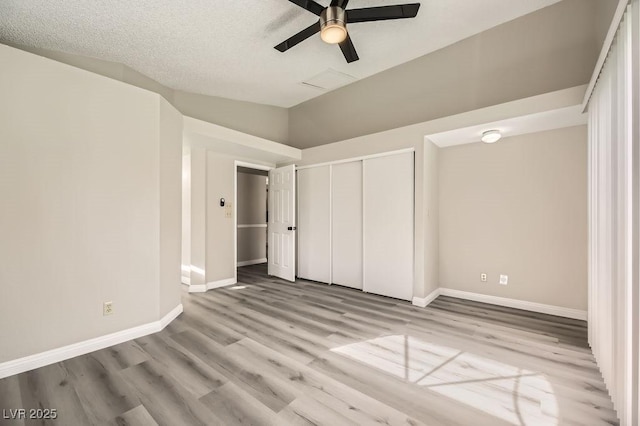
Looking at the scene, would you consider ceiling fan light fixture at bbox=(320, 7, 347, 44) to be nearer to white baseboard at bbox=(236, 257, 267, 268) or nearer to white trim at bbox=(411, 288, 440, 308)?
white trim at bbox=(411, 288, 440, 308)

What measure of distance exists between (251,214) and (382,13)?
5.61 meters

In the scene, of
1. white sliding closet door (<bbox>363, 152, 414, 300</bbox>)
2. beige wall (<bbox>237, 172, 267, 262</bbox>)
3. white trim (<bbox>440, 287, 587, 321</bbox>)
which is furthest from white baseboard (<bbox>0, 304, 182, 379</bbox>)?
white trim (<bbox>440, 287, 587, 321</bbox>)

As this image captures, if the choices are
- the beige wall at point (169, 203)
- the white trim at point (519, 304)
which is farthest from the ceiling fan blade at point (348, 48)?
the white trim at point (519, 304)

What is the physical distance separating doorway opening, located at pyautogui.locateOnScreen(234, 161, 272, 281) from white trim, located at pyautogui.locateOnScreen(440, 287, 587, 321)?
427 centimetres

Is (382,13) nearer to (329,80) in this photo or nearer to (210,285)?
(329,80)

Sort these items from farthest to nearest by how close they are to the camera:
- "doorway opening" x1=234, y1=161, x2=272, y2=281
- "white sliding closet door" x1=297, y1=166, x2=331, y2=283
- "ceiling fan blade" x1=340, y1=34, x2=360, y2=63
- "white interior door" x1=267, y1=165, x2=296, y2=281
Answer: "doorway opening" x1=234, y1=161, x2=272, y2=281 < "white interior door" x1=267, y1=165, x2=296, y2=281 < "white sliding closet door" x1=297, y1=166, x2=331, y2=283 < "ceiling fan blade" x1=340, y1=34, x2=360, y2=63

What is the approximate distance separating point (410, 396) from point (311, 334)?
121 cm

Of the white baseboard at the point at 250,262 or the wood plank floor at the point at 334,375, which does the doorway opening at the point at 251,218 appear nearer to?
the white baseboard at the point at 250,262

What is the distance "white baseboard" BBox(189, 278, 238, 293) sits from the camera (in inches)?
170

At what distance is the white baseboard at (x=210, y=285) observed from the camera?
4.32 metres

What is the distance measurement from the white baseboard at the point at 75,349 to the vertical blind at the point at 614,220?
3.72 m

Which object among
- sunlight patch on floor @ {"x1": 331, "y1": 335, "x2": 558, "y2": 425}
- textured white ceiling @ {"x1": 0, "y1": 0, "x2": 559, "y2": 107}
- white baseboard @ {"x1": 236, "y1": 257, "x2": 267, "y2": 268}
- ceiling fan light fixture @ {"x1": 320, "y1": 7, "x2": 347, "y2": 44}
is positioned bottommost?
sunlight patch on floor @ {"x1": 331, "y1": 335, "x2": 558, "y2": 425}

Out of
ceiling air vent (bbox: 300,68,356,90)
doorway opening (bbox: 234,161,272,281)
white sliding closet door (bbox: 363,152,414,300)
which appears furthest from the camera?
doorway opening (bbox: 234,161,272,281)

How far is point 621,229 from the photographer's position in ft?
5.22
